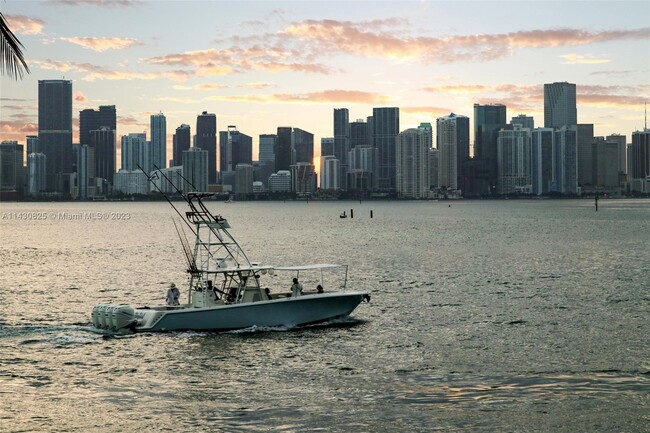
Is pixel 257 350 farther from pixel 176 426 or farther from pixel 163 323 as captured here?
pixel 176 426

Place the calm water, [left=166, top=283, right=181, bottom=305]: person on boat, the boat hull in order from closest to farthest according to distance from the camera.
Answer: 1. the calm water
2. the boat hull
3. [left=166, top=283, right=181, bottom=305]: person on boat

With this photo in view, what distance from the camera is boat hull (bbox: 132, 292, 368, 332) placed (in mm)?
37938

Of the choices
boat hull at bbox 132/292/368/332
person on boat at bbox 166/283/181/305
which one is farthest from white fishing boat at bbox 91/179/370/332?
person on boat at bbox 166/283/181/305

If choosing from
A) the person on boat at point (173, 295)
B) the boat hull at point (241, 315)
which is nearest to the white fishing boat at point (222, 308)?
the boat hull at point (241, 315)

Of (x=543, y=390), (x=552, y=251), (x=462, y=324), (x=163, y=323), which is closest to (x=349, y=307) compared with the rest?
(x=462, y=324)

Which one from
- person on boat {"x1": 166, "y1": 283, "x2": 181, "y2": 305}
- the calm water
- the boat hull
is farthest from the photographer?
person on boat {"x1": 166, "y1": 283, "x2": 181, "y2": 305}

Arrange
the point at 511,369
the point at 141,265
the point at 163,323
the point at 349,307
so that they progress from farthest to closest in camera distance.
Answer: the point at 141,265 → the point at 349,307 → the point at 163,323 → the point at 511,369

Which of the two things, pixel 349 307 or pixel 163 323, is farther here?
pixel 349 307

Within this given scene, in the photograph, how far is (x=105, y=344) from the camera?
3681 centimetres

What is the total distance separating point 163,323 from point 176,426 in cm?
1467

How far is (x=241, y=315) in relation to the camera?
3828 centimetres

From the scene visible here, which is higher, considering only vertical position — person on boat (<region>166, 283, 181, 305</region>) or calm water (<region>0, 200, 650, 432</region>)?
person on boat (<region>166, 283, 181, 305</region>)

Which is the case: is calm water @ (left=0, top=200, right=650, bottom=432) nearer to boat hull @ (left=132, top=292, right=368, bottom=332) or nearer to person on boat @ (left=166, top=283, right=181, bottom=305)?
boat hull @ (left=132, top=292, right=368, bottom=332)

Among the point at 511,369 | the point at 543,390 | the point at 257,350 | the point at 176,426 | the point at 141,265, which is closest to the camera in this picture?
the point at 176,426
